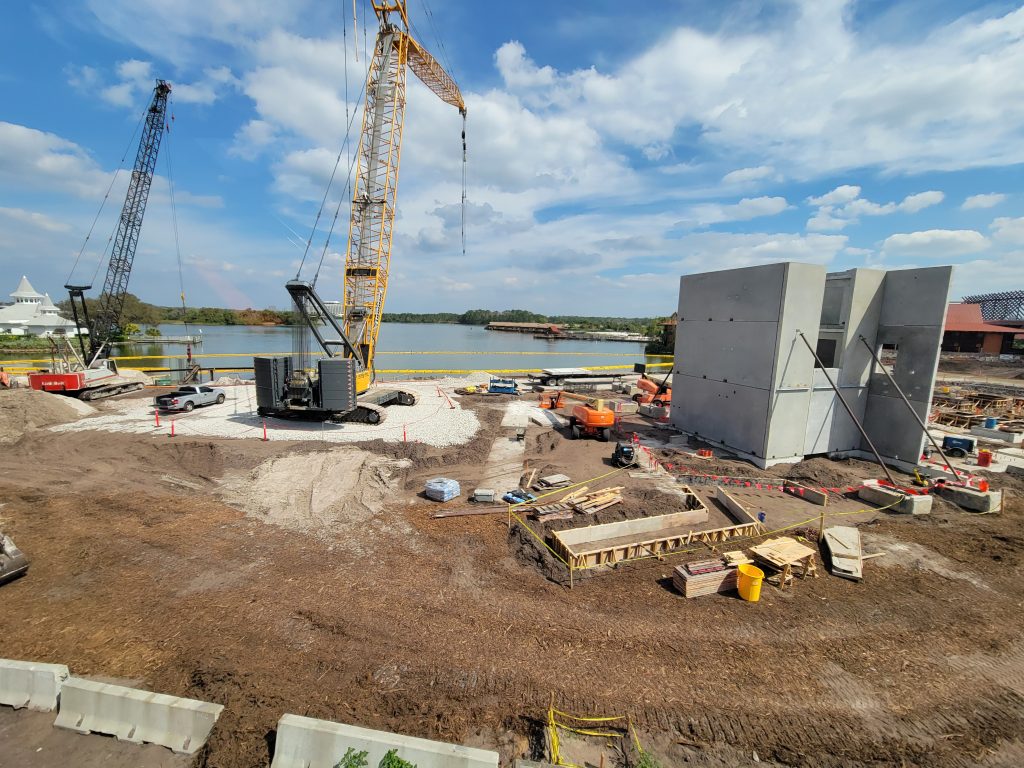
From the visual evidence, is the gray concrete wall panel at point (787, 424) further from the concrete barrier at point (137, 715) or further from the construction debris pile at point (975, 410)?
the concrete barrier at point (137, 715)

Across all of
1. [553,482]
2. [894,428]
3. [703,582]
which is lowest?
[553,482]

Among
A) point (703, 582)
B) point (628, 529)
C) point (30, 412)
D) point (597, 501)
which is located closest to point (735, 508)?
point (628, 529)

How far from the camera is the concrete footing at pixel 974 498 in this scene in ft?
42.8

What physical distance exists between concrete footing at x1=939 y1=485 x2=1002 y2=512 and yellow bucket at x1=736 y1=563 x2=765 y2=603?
10.3 m

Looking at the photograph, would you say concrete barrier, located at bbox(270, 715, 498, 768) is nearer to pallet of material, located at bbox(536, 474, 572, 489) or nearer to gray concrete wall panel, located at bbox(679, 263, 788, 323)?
pallet of material, located at bbox(536, 474, 572, 489)

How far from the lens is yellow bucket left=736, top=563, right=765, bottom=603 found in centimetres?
→ 836

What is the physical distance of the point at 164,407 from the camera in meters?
22.2

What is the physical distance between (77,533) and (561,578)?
37.0 ft

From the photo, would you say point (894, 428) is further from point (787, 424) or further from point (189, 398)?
point (189, 398)

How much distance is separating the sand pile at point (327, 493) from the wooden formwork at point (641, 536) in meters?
4.48

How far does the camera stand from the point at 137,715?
552 centimetres

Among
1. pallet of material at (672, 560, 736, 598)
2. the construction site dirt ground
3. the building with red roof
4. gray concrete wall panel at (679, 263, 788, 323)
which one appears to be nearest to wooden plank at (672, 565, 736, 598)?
pallet of material at (672, 560, 736, 598)

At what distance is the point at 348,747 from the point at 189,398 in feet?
79.1

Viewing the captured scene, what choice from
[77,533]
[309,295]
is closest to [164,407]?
[309,295]
